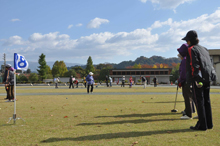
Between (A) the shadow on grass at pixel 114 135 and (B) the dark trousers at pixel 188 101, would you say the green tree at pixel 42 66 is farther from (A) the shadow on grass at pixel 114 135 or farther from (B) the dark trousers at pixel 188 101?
(A) the shadow on grass at pixel 114 135

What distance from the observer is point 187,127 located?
546cm

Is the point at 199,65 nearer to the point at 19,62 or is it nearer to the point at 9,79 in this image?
the point at 19,62

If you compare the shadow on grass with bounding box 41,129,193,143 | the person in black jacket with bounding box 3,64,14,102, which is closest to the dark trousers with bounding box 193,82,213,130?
the shadow on grass with bounding box 41,129,193,143

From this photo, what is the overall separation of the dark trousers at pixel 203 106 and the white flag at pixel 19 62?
14.3ft

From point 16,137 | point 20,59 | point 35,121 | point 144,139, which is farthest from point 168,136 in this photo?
point 20,59

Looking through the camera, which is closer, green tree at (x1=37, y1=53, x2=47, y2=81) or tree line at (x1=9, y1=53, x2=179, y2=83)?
green tree at (x1=37, y1=53, x2=47, y2=81)

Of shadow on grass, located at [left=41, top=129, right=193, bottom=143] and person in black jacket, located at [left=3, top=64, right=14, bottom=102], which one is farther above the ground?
person in black jacket, located at [left=3, top=64, right=14, bottom=102]

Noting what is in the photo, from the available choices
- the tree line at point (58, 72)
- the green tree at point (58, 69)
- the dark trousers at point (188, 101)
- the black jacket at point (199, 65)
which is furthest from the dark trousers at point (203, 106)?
the green tree at point (58, 69)

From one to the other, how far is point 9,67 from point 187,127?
10.9m

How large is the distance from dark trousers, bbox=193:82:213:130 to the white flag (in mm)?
4360

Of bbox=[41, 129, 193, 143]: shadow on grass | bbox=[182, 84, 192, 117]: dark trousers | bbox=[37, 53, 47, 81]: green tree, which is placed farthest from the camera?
bbox=[37, 53, 47, 81]: green tree

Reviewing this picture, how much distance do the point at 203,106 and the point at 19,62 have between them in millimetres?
4688

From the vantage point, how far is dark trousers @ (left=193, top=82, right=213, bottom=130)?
503 centimetres

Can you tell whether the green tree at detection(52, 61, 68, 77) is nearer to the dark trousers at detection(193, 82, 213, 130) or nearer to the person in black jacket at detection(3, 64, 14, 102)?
the person in black jacket at detection(3, 64, 14, 102)
